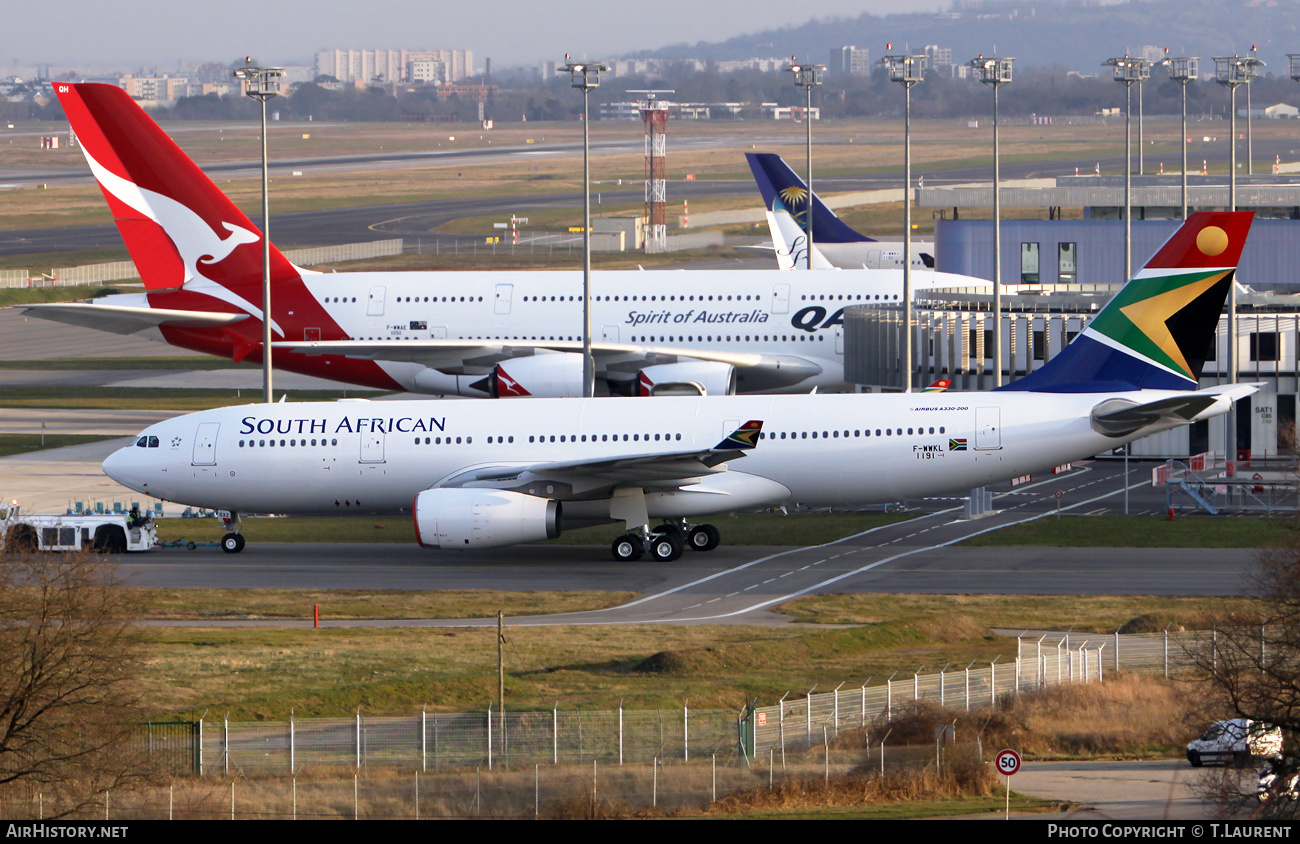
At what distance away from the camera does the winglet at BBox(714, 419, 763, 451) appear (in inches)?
1580

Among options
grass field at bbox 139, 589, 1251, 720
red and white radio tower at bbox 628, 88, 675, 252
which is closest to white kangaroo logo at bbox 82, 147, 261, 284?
grass field at bbox 139, 589, 1251, 720

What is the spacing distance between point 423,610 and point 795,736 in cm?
1304

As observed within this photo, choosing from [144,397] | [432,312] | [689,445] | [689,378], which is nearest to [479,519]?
[689,445]

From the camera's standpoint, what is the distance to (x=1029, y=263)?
80.6 m

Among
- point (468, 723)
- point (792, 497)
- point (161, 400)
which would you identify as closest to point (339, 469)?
point (792, 497)

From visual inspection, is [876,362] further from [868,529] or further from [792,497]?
[792,497]

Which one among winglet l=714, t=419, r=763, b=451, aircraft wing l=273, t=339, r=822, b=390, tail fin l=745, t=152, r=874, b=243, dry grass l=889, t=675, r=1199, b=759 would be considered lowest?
dry grass l=889, t=675, r=1199, b=759

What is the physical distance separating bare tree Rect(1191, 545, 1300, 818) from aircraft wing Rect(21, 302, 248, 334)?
4306 centimetres

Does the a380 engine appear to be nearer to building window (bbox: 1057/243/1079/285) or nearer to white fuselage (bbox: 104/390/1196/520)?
white fuselage (bbox: 104/390/1196/520)

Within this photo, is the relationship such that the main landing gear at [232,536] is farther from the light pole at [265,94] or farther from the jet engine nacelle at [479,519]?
the jet engine nacelle at [479,519]

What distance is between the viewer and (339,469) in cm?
4419

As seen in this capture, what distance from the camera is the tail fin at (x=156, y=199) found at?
57594 millimetres

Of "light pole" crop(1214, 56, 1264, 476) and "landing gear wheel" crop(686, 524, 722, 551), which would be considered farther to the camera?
"light pole" crop(1214, 56, 1264, 476)

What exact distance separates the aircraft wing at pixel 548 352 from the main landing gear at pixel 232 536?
14339mm
